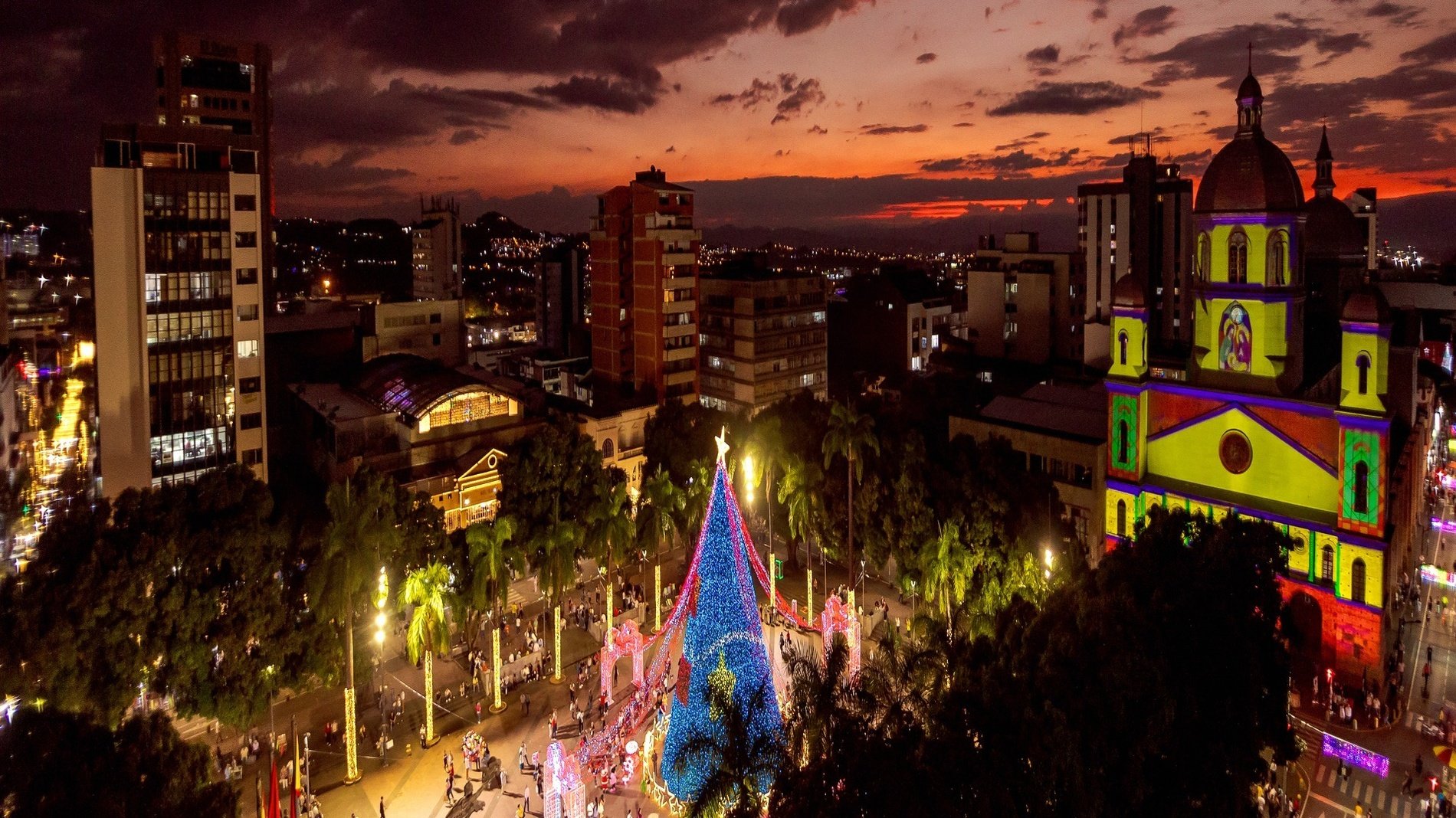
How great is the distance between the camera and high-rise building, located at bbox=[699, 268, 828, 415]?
63.3 metres

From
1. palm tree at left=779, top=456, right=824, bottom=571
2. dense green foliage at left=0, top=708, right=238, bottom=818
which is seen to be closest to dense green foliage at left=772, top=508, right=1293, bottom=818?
dense green foliage at left=0, top=708, right=238, bottom=818

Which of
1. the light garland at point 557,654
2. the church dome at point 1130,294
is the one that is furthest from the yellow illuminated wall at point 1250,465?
the light garland at point 557,654

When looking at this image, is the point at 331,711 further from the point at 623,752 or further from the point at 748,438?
the point at 748,438

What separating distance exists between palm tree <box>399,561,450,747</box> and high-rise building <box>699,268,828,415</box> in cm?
3520

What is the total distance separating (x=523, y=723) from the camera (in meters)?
30.5

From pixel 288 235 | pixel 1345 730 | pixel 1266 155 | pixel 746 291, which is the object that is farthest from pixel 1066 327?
pixel 288 235

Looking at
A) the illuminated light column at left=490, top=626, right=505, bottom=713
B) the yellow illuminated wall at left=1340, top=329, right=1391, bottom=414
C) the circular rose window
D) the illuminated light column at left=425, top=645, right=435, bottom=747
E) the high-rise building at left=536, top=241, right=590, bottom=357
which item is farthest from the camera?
the high-rise building at left=536, top=241, right=590, bottom=357

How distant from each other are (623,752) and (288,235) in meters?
123

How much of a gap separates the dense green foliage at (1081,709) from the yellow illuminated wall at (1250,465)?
1433 cm

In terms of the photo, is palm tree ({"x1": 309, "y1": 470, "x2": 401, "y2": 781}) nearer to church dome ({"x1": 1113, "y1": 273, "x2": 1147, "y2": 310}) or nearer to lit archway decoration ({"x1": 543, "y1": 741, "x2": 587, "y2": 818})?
lit archway decoration ({"x1": 543, "y1": 741, "x2": 587, "y2": 818})

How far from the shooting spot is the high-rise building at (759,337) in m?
63.3

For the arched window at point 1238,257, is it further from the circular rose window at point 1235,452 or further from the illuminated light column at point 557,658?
the illuminated light column at point 557,658

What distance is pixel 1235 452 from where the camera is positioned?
36031mm

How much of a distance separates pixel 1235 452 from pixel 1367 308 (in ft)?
24.0
